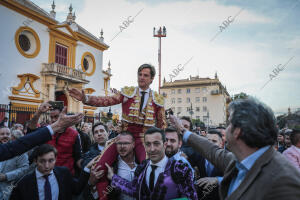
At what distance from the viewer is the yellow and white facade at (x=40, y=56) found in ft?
50.8

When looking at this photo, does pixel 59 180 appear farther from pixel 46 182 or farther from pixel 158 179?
pixel 158 179

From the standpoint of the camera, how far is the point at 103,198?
293cm

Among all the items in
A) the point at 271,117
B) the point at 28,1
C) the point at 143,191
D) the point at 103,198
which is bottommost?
the point at 103,198

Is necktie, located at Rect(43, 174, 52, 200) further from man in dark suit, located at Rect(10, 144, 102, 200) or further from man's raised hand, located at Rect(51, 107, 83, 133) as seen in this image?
man's raised hand, located at Rect(51, 107, 83, 133)

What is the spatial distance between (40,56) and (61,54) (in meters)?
2.26

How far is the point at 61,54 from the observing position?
19859 millimetres

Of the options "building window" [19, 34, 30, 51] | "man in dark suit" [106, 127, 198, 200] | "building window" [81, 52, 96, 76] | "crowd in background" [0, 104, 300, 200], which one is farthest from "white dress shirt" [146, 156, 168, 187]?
"building window" [81, 52, 96, 76]

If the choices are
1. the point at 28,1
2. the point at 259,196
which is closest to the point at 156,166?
the point at 259,196

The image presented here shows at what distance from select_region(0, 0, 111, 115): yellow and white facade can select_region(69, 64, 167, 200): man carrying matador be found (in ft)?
49.7

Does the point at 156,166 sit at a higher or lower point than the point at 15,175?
higher

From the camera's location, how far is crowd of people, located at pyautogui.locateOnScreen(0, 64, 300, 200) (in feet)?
4.67

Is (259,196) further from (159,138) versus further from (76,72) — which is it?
(76,72)

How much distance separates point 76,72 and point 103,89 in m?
4.77

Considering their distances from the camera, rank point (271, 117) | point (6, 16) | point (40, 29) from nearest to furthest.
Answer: point (271, 117) → point (6, 16) → point (40, 29)
